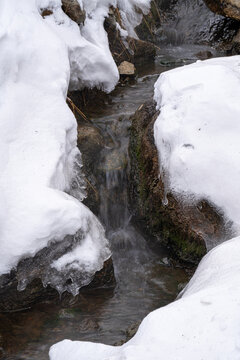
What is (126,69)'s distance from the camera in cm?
631

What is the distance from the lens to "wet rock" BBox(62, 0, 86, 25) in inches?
209

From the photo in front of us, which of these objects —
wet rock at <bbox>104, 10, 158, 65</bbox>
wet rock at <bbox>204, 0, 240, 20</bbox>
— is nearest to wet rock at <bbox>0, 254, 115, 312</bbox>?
wet rock at <bbox>104, 10, 158, 65</bbox>

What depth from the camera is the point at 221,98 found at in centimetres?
386

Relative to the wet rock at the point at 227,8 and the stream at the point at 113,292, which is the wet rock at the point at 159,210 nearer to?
the stream at the point at 113,292

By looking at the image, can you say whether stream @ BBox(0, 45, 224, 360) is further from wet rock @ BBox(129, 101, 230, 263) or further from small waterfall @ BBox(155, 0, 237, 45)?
small waterfall @ BBox(155, 0, 237, 45)

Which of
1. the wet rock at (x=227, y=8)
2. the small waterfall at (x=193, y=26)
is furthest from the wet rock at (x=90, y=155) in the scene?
the wet rock at (x=227, y=8)

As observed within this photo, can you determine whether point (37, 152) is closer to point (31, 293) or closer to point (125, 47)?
point (31, 293)

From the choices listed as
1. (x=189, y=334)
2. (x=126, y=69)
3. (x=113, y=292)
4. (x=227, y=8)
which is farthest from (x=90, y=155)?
(x=227, y=8)

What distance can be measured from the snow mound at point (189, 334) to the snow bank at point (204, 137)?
1.33 m

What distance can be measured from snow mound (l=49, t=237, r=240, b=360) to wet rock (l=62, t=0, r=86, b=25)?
13.8 feet

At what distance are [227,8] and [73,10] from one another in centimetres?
325

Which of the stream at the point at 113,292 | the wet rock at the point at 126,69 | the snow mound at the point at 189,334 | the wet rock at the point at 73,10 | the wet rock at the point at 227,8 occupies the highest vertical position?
the wet rock at the point at 227,8

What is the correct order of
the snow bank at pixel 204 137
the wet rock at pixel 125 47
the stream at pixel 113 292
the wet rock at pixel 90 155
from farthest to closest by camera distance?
the wet rock at pixel 125 47, the wet rock at pixel 90 155, the snow bank at pixel 204 137, the stream at pixel 113 292

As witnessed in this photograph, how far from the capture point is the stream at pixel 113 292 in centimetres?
312
